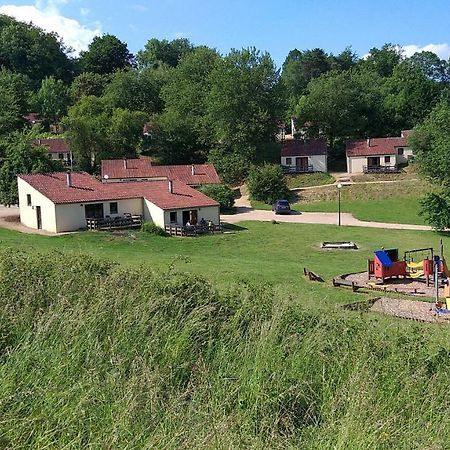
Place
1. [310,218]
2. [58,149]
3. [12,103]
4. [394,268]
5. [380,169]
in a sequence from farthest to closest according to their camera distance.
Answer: [12,103] → [58,149] → [380,169] → [310,218] → [394,268]

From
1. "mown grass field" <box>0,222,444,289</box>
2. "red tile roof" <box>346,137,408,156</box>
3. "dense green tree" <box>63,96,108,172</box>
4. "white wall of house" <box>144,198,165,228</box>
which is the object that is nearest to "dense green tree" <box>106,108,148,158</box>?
"dense green tree" <box>63,96,108,172</box>

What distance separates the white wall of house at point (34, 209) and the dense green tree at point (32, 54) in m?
80.7

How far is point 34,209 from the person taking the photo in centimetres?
3547

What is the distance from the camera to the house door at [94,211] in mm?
35688

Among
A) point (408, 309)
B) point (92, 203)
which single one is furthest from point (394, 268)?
point (92, 203)

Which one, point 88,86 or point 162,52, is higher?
point 162,52

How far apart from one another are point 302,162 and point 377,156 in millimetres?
7939

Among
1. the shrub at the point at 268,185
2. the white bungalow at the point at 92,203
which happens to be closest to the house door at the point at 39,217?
the white bungalow at the point at 92,203

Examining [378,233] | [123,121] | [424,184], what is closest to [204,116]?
[123,121]

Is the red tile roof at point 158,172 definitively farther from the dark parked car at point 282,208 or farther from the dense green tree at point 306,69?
the dense green tree at point 306,69

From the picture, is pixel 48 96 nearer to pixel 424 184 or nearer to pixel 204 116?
pixel 204 116

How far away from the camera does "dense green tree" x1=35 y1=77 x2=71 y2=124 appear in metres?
81.3

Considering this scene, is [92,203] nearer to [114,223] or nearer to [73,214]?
[73,214]

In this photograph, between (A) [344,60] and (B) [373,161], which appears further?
(A) [344,60]
